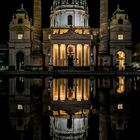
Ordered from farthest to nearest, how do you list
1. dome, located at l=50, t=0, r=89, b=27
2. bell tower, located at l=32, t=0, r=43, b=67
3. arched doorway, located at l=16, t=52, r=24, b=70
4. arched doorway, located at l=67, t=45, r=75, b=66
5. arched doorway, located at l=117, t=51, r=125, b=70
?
dome, located at l=50, t=0, r=89, b=27 < arched doorway, located at l=67, t=45, r=75, b=66 < arched doorway, located at l=117, t=51, r=125, b=70 < arched doorway, located at l=16, t=52, r=24, b=70 < bell tower, located at l=32, t=0, r=43, b=67

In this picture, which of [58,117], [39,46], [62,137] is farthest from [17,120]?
[39,46]

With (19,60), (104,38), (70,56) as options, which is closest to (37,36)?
(19,60)

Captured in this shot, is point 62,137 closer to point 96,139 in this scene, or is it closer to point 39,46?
point 96,139

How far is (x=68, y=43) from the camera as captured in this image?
273ft

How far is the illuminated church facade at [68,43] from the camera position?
3093 inches

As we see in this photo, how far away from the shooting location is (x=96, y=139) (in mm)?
9570

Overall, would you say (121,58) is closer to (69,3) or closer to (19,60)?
(19,60)

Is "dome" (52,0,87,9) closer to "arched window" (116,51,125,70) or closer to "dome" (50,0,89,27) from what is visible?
"dome" (50,0,89,27)

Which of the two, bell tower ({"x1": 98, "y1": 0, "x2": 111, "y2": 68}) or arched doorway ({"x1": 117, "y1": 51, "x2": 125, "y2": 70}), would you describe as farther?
arched doorway ({"x1": 117, "y1": 51, "x2": 125, "y2": 70})

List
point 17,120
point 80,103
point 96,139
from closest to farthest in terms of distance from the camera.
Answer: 1. point 96,139
2. point 17,120
3. point 80,103

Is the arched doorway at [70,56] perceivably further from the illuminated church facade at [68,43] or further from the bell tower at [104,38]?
the bell tower at [104,38]

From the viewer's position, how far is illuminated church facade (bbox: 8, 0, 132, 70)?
78.6 metres

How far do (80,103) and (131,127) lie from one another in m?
7.64

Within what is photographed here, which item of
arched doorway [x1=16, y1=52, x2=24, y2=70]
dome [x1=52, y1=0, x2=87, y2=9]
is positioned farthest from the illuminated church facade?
dome [x1=52, y1=0, x2=87, y2=9]
